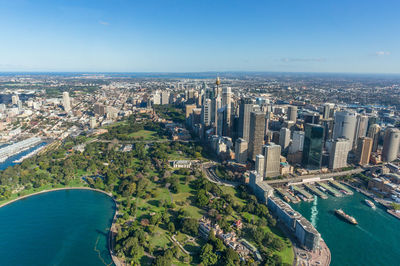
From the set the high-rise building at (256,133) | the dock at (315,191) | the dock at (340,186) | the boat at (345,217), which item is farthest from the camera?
the high-rise building at (256,133)

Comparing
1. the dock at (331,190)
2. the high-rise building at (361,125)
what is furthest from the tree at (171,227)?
the high-rise building at (361,125)

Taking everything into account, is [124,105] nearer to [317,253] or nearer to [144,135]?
[144,135]

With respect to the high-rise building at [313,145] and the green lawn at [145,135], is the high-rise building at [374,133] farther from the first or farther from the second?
the green lawn at [145,135]

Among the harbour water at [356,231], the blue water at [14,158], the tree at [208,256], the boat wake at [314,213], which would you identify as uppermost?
the tree at [208,256]

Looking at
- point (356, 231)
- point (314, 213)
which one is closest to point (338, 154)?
point (314, 213)

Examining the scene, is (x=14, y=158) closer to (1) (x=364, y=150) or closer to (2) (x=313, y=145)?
(2) (x=313, y=145)

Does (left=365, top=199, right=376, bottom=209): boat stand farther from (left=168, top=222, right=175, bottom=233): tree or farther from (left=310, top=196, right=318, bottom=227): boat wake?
(left=168, top=222, right=175, bottom=233): tree

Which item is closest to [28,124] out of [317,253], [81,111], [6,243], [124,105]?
[81,111]
